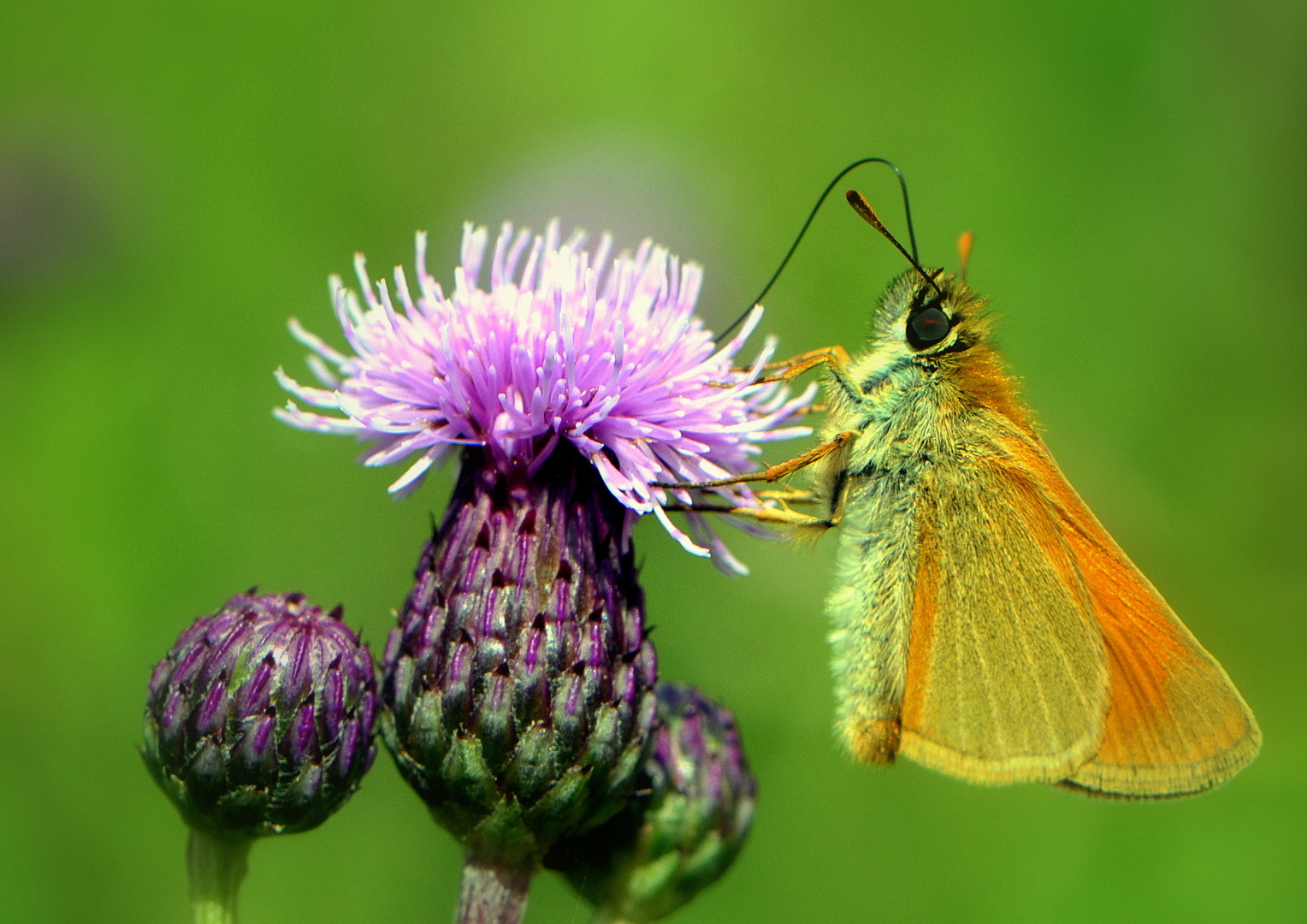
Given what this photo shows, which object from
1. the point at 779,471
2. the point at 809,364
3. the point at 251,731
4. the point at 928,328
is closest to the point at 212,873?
the point at 251,731

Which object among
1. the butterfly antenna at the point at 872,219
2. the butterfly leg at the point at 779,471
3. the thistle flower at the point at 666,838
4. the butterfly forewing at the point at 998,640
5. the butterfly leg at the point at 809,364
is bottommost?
the thistle flower at the point at 666,838

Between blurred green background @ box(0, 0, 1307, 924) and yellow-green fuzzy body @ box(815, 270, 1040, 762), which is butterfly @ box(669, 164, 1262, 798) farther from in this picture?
blurred green background @ box(0, 0, 1307, 924)

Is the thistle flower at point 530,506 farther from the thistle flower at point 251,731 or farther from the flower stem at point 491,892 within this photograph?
the thistle flower at point 251,731

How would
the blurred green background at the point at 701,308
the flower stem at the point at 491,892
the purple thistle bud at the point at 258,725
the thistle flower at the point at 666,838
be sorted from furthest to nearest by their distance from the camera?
the blurred green background at the point at 701,308, the thistle flower at the point at 666,838, the flower stem at the point at 491,892, the purple thistle bud at the point at 258,725

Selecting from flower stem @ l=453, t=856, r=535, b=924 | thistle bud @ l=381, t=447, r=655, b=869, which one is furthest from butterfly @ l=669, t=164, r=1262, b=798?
flower stem @ l=453, t=856, r=535, b=924

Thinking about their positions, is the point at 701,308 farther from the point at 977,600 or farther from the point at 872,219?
the point at 977,600

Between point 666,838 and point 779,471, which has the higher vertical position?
point 779,471

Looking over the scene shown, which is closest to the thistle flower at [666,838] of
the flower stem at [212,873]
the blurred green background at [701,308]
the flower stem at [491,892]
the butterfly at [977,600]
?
the flower stem at [491,892]
